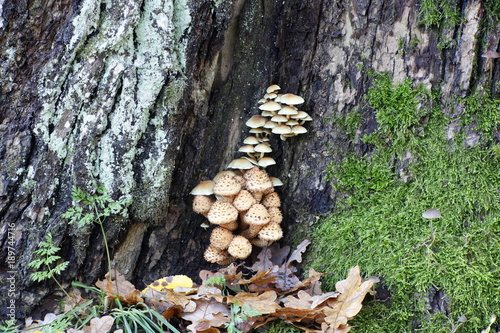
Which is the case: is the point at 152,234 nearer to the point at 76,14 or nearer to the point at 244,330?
the point at 244,330

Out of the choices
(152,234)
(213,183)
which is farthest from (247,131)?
(152,234)

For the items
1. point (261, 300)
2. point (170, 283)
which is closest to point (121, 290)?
point (170, 283)

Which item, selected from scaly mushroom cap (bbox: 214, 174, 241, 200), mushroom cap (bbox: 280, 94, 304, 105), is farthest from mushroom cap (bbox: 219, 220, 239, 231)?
mushroom cap (bbox: 280, 94, 304, 105)

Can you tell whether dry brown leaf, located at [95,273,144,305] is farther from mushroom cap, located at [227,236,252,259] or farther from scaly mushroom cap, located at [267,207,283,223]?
scaly mushroom cap, located at [267,207,283,223]

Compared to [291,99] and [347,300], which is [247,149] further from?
[347,300]

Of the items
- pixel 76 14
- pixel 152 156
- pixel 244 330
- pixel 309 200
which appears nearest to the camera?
pixel 244 330
